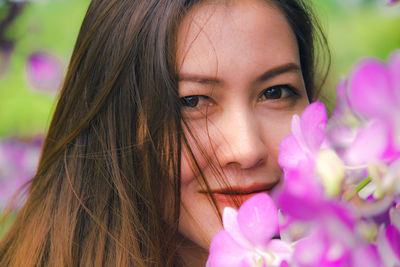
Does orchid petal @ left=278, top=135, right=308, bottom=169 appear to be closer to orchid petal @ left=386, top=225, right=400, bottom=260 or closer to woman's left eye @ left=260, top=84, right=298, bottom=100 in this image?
orchid petal @ left=386, top=225, right=400, bottom=260

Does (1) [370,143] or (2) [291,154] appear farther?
(2) [291,154]

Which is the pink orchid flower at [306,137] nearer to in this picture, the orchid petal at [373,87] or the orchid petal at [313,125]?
the orchid petal at [313,125]

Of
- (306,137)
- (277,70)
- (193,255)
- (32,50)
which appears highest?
(32,50)

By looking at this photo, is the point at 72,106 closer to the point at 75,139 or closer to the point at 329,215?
the point at 75,139

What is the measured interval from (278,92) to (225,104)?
0.61 feet

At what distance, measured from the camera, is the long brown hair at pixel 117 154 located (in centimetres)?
85

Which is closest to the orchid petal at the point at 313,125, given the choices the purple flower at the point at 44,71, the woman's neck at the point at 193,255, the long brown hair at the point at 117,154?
the long brown hair at the point at 117,154

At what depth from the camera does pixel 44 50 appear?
6.41 feet

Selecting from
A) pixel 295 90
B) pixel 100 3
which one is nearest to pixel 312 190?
pixel 295 90

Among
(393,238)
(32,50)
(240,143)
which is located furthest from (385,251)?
(32,50)

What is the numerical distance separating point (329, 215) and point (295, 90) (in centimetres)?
72

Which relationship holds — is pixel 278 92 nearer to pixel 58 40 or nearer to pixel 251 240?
pixel 251 240

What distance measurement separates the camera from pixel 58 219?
0.93 m

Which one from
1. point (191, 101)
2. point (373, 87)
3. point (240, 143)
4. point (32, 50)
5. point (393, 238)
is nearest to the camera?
point (373, 87)
